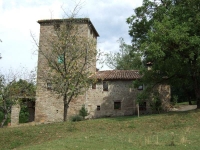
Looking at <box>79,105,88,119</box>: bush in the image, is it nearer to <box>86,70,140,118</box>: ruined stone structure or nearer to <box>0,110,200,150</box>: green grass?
<box>86,70,140,118</box>: ruined stone structure

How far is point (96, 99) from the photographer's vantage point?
31.2m

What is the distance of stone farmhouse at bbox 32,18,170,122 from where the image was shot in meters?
30.3

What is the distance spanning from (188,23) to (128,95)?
13.3 m

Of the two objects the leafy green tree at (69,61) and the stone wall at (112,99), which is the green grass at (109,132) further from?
the stone wall at (112,99)

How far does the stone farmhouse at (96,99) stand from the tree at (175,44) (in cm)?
614

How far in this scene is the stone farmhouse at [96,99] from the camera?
30344mm

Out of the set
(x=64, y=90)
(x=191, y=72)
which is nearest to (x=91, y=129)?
(x=64, y=90)

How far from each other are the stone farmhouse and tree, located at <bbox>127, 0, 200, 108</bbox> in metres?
6.14

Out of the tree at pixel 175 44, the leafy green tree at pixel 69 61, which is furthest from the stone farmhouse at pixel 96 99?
the leafy green tree at pixel 69 61

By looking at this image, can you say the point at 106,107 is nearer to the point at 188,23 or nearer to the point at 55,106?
the point at 55,106

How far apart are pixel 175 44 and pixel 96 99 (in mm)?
14068

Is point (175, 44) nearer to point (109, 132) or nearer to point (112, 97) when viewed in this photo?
point (109, 132)

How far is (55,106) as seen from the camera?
30.6 meters

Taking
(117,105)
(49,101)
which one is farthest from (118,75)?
(49,101)
